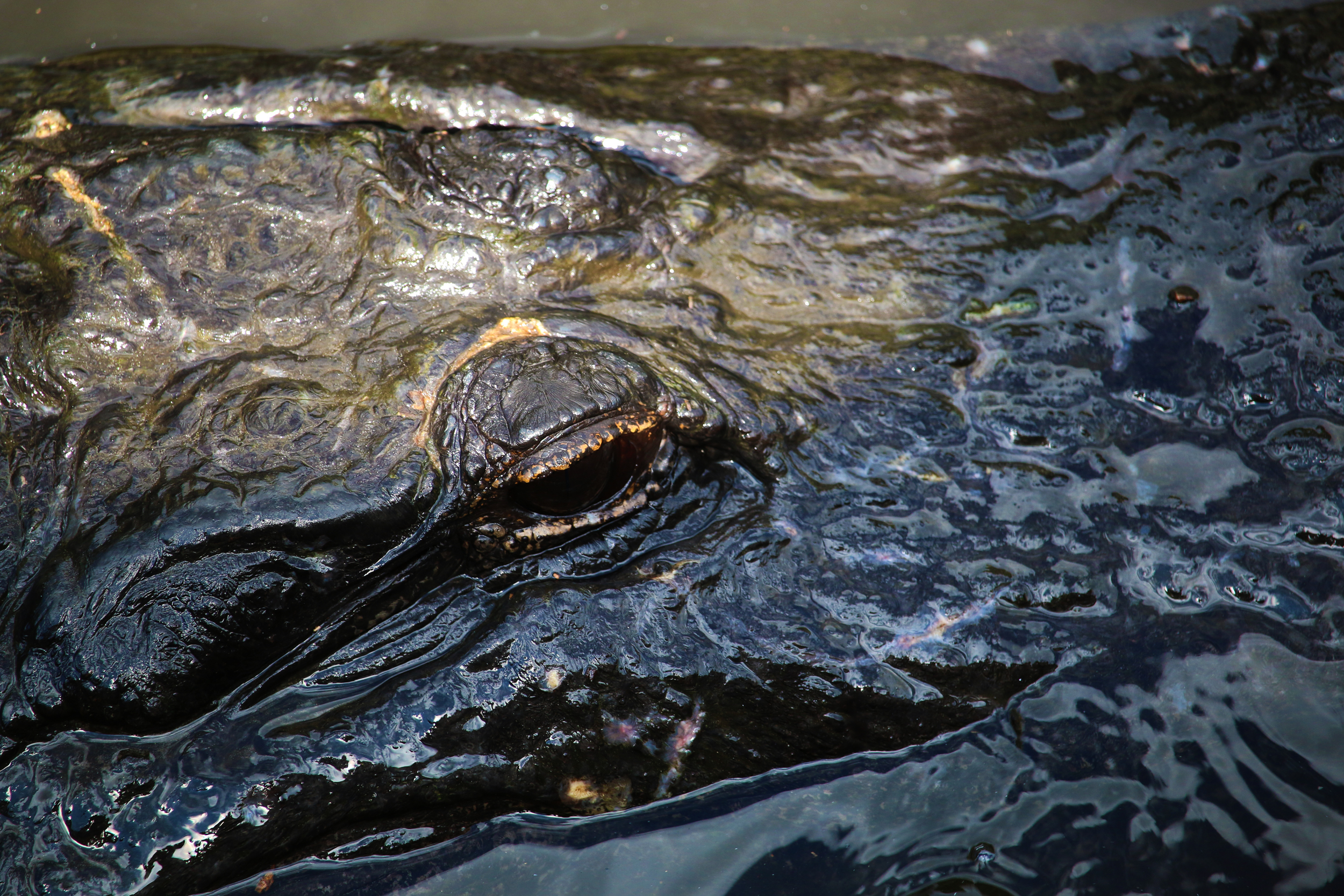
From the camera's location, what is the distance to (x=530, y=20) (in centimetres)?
440

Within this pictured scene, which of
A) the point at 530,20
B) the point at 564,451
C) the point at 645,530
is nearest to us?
the point at 564,451

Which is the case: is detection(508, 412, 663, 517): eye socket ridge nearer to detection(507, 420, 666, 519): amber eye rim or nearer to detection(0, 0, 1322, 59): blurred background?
detection(507, 420, 666, 519): amber eye rim

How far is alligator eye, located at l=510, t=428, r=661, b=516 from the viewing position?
2.12 m

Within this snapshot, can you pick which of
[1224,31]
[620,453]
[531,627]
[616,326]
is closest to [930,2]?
[1224,31]

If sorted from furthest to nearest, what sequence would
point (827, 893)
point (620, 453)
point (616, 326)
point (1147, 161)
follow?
point (1147, 161), point (616, 326), point (620, 453), point (827, 893)

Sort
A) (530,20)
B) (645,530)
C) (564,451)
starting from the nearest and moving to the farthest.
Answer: (564,451) < (645,530) < (530,20)

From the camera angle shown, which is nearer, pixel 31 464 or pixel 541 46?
pixel 31 464

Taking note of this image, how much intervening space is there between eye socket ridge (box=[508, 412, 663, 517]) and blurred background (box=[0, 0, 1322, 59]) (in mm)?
2698

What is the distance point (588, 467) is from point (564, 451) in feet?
0.26

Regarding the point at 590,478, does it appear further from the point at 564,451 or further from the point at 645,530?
the point at 645,530

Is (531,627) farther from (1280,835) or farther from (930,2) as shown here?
(930,2)

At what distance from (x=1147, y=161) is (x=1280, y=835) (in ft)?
6.54

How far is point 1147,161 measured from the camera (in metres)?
2.96

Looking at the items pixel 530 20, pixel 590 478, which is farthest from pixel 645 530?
pixel 530 20
